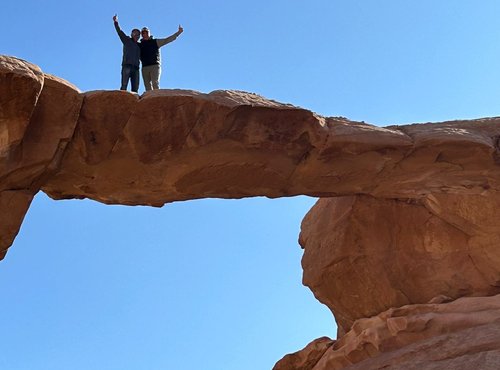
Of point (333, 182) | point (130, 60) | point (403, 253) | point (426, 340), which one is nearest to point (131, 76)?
point (130, 60)

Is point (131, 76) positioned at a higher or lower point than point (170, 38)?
lower

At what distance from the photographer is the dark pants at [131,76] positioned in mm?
14328

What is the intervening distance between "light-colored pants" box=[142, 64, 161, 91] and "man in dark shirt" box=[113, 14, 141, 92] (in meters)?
0.30

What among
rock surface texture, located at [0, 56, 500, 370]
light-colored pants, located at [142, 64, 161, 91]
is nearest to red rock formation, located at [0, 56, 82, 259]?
rock surface texture, located at [0, 56, 500, 370]

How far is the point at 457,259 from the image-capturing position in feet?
50.9

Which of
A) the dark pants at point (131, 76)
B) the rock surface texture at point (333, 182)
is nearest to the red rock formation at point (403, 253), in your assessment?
the rock surface texture at point (333, 182)

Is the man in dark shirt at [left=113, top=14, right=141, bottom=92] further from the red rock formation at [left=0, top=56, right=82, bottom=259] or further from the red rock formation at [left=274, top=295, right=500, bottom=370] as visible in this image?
the red rock formation at [left=274, top=295, right=500, bottom=370]

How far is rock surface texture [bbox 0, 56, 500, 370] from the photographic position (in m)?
12.2

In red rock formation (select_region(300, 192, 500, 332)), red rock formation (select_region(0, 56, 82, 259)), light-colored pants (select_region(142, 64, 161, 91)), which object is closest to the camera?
red rock formation (select_region(0, 56, 82, 259))

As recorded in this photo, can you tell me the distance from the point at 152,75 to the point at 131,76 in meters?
0.48

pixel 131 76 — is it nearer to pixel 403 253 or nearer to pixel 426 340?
pixel 403 253

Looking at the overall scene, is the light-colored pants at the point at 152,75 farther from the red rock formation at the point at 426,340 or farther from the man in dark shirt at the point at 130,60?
the red rock formation at the point at 426,340

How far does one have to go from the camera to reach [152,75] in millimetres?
14844

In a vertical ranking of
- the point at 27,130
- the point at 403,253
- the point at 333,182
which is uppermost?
the point at 333,182
